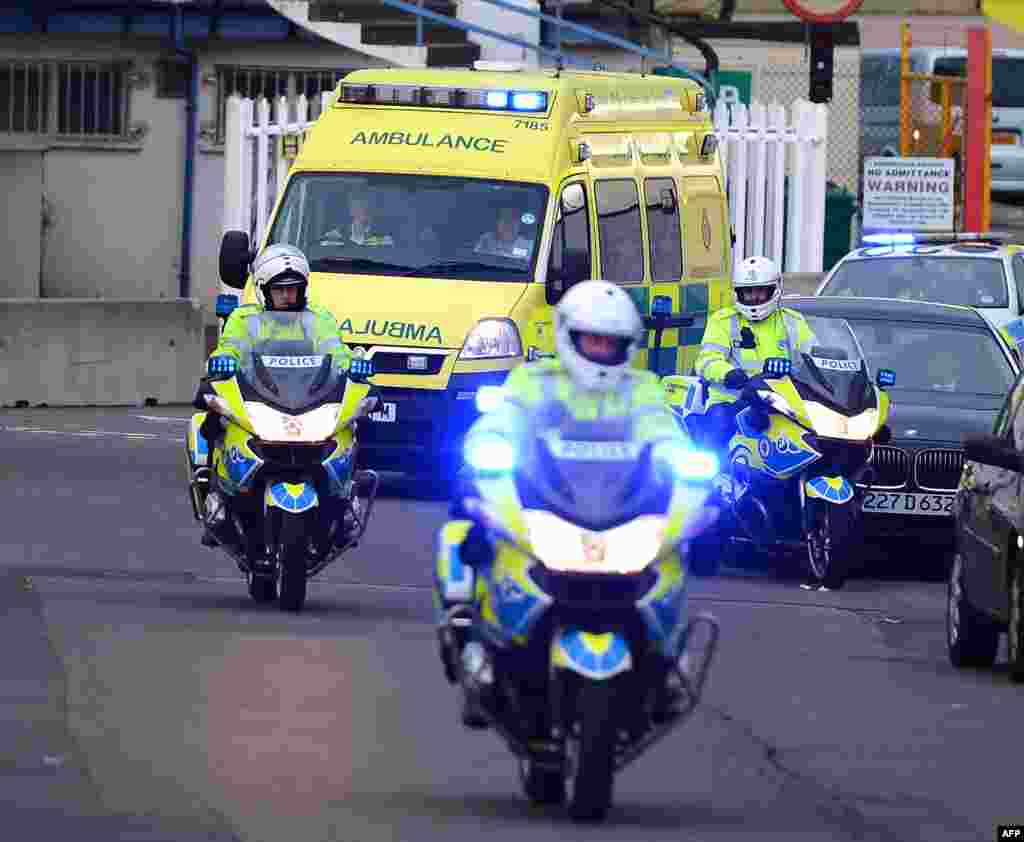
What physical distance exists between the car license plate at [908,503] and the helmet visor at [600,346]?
8137mm

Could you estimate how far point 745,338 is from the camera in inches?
691

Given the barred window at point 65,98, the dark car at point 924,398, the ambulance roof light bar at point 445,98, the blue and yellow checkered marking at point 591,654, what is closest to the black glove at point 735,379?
the dark car at point 924,398

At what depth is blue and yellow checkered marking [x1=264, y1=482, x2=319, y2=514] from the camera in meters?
14.8

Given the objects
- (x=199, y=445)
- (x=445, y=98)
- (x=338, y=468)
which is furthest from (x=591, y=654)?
(x=445, y=98)

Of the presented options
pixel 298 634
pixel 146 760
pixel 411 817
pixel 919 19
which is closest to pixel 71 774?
pixel 146 760

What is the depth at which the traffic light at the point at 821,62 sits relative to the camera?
2805 cm

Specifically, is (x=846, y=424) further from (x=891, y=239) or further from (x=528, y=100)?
(x=891, y=239)

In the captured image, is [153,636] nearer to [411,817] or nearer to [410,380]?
[411,817]

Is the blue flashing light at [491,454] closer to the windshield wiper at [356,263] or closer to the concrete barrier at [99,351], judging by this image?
the windshield wiper at [356,263]

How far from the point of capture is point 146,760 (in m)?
10.7

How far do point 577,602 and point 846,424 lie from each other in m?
7.86

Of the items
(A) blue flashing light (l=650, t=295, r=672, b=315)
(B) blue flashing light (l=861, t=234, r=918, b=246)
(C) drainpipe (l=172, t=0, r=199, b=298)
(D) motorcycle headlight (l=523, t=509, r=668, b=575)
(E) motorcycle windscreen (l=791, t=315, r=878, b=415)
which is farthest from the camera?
(C) drainpipe (l=172, t=0, r=199, b=298)

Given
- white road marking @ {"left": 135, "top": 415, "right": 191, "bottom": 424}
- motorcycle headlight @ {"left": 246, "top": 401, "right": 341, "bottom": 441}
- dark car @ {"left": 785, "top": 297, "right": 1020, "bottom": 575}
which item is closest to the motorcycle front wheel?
dark car @ {"left": 785, "top": 297, "right": 1020, "bottom": 575}

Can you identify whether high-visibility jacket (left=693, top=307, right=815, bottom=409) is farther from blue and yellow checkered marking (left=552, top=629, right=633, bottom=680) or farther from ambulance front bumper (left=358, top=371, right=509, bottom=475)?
blue and yellow checkered marking (left=552, top=629, right=633, bottom=680)
